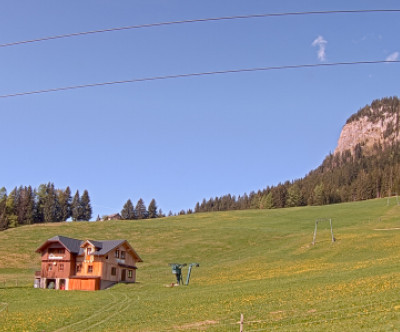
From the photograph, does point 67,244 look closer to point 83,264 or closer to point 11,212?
point 83,264

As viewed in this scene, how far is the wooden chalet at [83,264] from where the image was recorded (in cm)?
6725

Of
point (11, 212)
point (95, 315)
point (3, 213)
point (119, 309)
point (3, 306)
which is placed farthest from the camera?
point (11, 212)

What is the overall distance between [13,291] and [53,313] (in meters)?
23.3

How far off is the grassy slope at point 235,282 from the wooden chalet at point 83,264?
421cm

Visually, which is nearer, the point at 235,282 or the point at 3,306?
the point at 3,306

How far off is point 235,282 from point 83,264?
1075 inches

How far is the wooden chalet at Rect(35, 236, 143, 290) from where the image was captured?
67250 mm

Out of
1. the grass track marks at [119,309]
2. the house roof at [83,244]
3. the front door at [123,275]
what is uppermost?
the house roof at [83,244]

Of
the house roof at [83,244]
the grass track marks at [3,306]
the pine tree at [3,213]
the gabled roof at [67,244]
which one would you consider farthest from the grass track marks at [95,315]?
the pine tree at [3,213]

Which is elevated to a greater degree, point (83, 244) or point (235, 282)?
point (83, 244)

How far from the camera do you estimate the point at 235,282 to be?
55344 mm

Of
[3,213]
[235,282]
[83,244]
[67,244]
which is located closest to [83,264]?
[83,244]

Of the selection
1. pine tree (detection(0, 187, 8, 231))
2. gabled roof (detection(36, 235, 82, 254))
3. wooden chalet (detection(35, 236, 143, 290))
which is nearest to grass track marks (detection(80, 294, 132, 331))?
wooden chalet (detection(35, 236, 143, 290))

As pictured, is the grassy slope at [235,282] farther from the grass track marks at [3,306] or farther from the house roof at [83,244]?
the house roof at [83,244]
